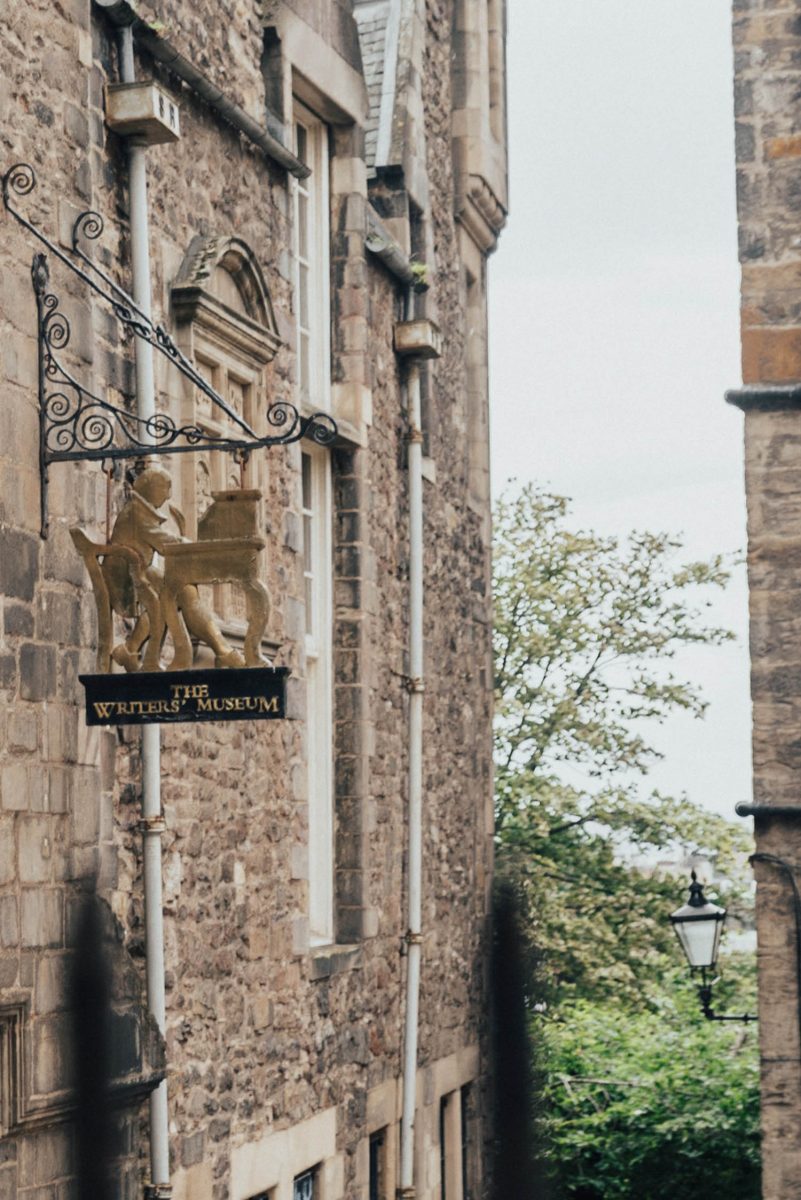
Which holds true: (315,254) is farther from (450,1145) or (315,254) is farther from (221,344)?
(450,1145)

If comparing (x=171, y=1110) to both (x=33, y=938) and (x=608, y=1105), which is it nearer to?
(x=33, y=938)

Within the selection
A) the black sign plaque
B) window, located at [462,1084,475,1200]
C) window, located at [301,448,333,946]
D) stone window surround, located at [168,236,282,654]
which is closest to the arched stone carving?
stone window surround, located at [168,236,282,654]

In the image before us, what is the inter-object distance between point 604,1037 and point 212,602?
28.3 ft

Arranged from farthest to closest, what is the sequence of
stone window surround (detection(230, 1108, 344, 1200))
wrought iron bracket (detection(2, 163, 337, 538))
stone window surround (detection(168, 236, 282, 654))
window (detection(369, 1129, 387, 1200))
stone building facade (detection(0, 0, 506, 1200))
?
window (detection(369, 1129, 387, 1200)) < stone window surround (detection(230, 1108, 344, 1200)) < stone window surround (detection(168, 236, 282, 654)) < stone building facade (detection(0, 0, 506, 1200)) < wrought iron bracket (detection(2, 163, 337, 538))

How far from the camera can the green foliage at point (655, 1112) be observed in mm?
15523

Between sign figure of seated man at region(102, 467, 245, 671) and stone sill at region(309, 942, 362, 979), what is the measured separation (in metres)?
3.98

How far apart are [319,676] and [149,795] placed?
3718 millimetres

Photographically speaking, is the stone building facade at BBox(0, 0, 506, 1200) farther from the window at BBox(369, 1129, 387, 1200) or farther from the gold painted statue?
the gold painted statue

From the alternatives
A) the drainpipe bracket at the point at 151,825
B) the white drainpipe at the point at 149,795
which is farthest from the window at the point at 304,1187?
the drainpipe bracket at the point at 151,825

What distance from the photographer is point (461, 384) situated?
1620cm

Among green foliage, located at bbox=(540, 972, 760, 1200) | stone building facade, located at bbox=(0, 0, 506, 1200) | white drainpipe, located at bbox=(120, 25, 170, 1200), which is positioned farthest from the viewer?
green foliage, located at bbox=(540, 972, 760, 1200)

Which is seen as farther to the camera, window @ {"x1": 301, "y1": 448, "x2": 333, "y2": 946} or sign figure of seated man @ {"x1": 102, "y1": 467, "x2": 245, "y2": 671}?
window @ {"x1": 301, "y1": 448, "x2": 333, "y2": 946}

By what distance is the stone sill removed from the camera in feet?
37.8

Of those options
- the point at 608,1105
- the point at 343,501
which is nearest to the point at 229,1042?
the point at 343,501
